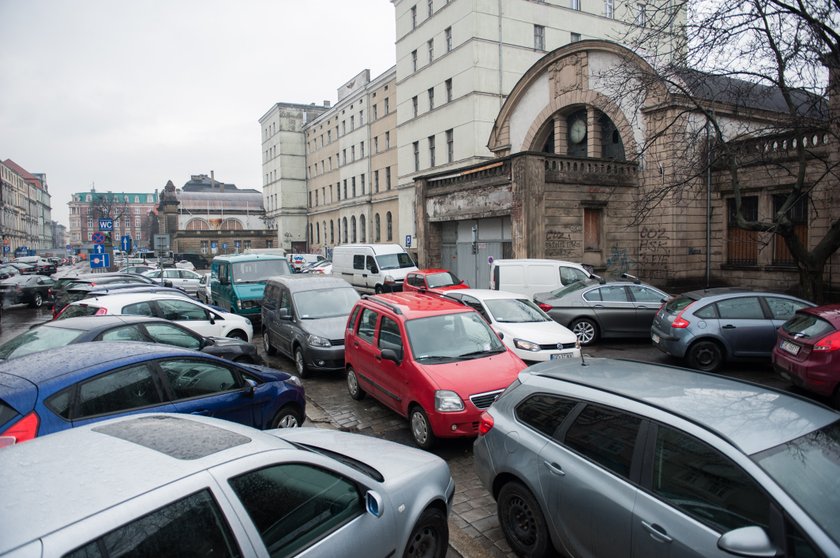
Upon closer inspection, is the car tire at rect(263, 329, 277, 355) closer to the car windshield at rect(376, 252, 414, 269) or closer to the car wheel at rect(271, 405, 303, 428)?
the car wheel at rect(271, 405, 303, 428)

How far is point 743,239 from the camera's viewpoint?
792 inches

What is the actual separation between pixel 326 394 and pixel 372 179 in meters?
44.7

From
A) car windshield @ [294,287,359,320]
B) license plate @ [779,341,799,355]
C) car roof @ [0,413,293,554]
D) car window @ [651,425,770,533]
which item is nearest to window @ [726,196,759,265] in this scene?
license plate @ [779,341,799,355]

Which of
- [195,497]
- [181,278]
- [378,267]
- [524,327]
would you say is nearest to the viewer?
[195,497]

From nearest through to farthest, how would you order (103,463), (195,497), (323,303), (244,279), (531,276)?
(195,497) < (103,463) < (323,303) < (531,276) < (244,279)

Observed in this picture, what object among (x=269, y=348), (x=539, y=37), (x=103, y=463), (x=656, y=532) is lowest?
(x=269, y=348)

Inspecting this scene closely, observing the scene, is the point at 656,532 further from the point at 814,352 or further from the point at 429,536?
the point at 814,352

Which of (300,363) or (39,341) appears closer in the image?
(39,341)

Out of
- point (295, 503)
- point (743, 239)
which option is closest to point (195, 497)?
point (295, 503)

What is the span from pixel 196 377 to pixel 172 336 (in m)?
3.21

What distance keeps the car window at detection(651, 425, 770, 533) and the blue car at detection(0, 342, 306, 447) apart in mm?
4285

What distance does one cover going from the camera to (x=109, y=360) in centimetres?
490

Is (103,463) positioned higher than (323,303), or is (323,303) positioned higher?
(103,463)

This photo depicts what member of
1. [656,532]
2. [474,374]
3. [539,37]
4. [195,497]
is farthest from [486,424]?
[539,37]
